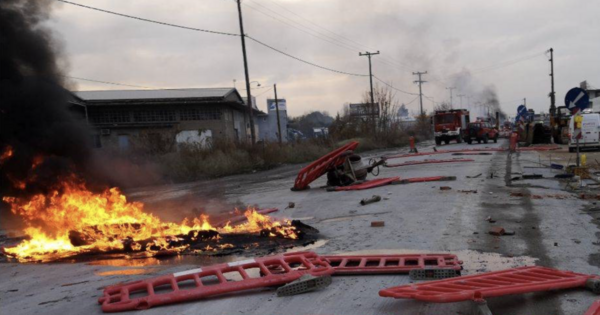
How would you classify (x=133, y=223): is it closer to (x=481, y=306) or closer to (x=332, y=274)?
(x=332, y=274)

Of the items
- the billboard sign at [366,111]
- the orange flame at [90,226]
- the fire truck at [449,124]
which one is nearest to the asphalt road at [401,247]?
the orange flame at [90,226]

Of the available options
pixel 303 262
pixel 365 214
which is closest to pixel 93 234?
pixel 303 262

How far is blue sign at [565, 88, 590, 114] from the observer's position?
14.2 metres

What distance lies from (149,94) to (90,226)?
40017 mm

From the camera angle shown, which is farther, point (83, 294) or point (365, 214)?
point (365, 214)

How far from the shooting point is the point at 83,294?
5.42 metres

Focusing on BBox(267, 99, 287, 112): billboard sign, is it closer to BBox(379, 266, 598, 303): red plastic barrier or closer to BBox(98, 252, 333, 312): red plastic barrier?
BBox(98, 252, 333, 312): red plastic barrier

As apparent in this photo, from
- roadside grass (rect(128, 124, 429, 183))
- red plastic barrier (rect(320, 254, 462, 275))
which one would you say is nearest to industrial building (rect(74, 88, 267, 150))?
roadside grass (rect(128, 124, 429, 183))

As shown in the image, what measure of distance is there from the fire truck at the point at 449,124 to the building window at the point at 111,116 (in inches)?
1059

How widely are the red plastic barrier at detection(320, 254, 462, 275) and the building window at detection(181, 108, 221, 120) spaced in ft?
130

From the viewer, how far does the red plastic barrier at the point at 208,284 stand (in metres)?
4.86

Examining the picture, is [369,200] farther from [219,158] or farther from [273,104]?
[273,104]

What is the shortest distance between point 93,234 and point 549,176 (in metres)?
12.5

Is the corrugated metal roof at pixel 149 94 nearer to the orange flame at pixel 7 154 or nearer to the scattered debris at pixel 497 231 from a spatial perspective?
the orange flame at pixel 7 154
